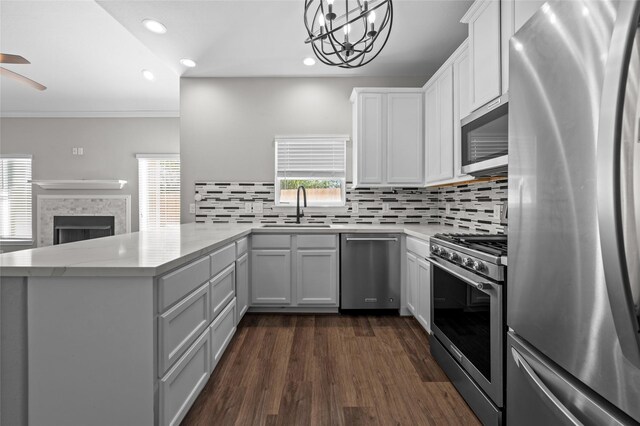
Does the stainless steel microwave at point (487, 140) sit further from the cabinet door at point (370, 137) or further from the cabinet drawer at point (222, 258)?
the cabinet drawer at point (222, 258)

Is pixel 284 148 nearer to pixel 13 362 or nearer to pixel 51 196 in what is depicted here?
pixel 13 362

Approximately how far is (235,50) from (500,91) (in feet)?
8.25

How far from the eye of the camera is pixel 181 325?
147cm

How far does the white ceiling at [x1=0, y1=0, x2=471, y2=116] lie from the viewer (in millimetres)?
2641

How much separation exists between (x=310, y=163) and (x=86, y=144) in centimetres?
428

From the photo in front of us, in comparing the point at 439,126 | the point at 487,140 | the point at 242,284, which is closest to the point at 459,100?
the point at 439,126

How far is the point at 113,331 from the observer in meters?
1.21

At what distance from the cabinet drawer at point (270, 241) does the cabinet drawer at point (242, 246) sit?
0.10 m

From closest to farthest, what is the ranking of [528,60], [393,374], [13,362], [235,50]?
[528,60] → [13,362] → [393,374] → [235,50]

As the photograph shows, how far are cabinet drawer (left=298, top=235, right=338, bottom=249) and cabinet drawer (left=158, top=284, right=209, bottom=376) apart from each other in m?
1.41

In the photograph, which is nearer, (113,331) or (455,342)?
(113,331)

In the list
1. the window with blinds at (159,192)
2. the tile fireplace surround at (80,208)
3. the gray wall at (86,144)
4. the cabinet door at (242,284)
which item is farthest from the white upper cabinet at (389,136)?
the tile fireplace surround at (80,208)

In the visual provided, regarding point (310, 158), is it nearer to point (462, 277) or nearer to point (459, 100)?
point (459, 100)

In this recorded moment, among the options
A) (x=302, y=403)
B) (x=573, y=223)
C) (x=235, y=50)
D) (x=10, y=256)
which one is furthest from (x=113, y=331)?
(x=235, y=50)
